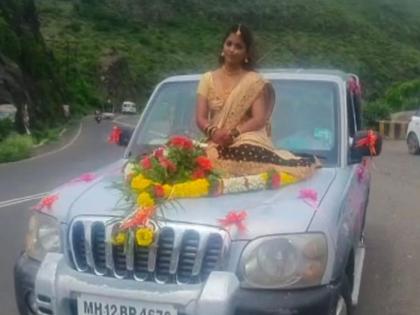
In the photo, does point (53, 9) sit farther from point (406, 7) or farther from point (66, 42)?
point (406, 7)

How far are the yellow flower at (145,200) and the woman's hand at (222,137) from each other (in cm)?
95

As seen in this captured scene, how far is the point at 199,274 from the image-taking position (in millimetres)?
4367

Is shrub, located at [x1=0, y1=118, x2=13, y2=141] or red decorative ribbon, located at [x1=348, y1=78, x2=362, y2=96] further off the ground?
red decorative ribbon, located at [x1=348, y1=78, x2=362, y2=96]

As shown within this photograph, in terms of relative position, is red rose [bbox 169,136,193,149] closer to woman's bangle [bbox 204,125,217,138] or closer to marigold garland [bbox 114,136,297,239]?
marigold garland [bbox 114,136,297,239]

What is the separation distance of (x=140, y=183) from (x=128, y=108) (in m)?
82.3

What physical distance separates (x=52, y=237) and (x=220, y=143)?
4.17ft

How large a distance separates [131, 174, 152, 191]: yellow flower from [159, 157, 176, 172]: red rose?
0.47 ft

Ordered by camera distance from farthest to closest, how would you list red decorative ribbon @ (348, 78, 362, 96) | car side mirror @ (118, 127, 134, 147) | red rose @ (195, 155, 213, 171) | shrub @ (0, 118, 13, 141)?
1. shrub @ (0, 118, 13, 141)
2. red decorative ribbon @ (348, 78, 362, 96)
3. car side mirror @ (118, 127, 134, 147)
4. red rose @ (195, 155, 213, 171)

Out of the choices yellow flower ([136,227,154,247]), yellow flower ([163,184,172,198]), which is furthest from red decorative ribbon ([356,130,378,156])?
yellow flower ([136,227,154,247])

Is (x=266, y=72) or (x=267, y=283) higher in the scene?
(x=266, y=72)

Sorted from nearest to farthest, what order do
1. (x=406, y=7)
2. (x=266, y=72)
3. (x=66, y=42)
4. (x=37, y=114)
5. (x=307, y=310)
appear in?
(x=307, y=310) < (x=266, y=72) < (x=37, y=114) < (x=66, y=42) < (x=406, y=7)

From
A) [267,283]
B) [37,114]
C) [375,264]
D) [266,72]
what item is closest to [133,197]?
[267,283]

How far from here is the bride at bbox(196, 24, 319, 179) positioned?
215 inches

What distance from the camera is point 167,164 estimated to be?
4.98 m
